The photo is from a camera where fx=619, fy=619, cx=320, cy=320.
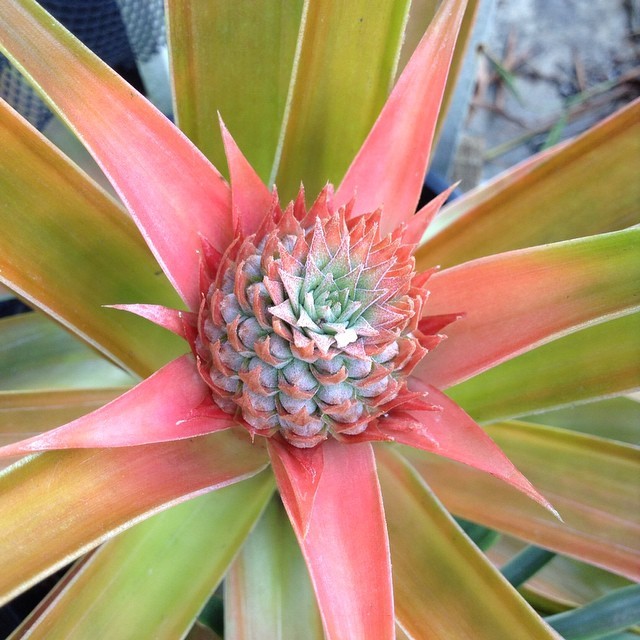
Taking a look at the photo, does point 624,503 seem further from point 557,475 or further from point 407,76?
point 407,76

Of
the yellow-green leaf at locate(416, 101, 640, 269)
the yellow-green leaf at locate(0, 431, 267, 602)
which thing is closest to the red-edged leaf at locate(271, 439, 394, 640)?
the yellow-green leaf at locate(0, 431, 267, 602)

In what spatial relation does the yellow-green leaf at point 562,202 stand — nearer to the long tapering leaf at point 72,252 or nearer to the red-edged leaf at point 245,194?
the red-edged leaf at point 245,194

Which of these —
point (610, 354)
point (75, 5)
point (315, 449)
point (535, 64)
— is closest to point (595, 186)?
point (610, 354)

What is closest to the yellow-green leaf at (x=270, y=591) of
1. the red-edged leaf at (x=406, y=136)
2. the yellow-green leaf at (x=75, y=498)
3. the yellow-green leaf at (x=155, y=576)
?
the yellow-green leaf at (x=155, y=576)

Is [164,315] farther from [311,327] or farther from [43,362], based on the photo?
[43,362]

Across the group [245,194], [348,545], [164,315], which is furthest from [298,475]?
[245,194]
